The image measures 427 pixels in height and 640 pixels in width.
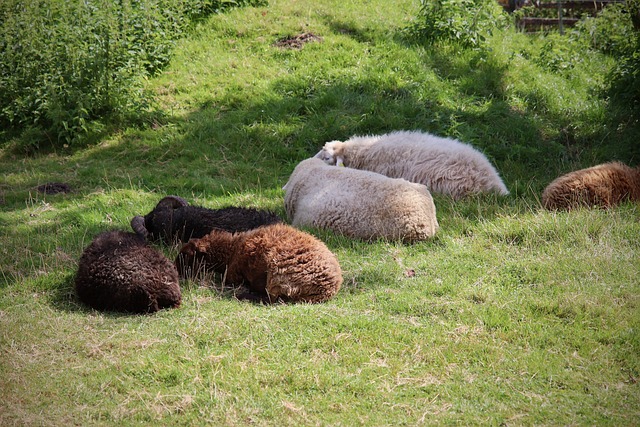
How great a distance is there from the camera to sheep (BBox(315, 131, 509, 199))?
Result: 898cm

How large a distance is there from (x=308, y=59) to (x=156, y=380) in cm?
957

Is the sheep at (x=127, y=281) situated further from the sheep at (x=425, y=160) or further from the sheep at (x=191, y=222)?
the sheep at (x=425, y=160)

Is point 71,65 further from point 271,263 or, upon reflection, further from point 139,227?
point 271,263

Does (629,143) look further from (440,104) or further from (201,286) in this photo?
(201,286)

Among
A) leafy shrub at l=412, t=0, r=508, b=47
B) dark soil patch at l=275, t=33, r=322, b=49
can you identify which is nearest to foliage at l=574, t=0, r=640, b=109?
leafy shrub at l=412, t=0, r=508, b=47

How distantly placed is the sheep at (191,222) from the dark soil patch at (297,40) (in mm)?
6840

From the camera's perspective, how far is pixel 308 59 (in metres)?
13.4

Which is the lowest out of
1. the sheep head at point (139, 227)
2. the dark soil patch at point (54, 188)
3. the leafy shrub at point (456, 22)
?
the dark soil patch at point (54, 188)

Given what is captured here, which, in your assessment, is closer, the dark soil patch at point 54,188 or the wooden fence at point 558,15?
the dark soil patch at point 54,188

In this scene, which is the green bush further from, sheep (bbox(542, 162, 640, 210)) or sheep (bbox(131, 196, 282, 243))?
sheep (bbox(542, 162, 640, 210))

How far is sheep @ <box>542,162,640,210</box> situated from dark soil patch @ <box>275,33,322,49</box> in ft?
23.1

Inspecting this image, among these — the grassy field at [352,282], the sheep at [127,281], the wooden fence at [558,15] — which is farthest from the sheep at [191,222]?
the wooden fence at [558,15]

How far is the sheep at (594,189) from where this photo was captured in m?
8.16

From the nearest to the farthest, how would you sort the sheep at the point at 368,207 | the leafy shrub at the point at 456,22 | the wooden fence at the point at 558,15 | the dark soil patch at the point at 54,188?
the sheep at the point at 368,207 → the dark soil patch at the point at 54,188 → the leafy shrub at the point at 456,22 → the wooden fence at the point at 558,15
